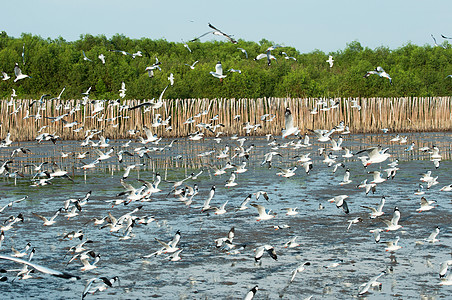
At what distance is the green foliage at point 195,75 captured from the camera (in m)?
45.1

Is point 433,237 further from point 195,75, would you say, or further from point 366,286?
point 195,75

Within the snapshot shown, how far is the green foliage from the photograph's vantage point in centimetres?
4512

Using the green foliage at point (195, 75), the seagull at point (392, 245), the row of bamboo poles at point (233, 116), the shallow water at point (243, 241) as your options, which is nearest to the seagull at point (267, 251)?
the shallow water at point (243, 241)

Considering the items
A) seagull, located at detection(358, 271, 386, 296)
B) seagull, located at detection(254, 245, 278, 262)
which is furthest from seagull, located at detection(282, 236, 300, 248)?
seagull, located at detection(358, 271, 386, 296)

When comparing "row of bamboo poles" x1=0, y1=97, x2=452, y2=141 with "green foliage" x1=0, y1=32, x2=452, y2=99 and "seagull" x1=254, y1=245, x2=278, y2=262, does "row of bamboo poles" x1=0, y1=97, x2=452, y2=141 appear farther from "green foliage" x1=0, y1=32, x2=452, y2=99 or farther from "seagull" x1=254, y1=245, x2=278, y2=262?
"seagull" x1=254, y1=245, x2=278, y2=262

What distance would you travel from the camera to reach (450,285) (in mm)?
9172

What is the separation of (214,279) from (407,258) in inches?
134

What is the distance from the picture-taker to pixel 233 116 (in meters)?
37.5

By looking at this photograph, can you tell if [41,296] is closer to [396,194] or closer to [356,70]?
[396,194]

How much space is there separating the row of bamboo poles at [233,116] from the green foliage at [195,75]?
532 cm

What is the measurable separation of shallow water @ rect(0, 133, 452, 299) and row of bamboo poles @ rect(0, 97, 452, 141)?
13.5 m

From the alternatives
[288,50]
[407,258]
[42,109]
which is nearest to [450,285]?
[407,258]

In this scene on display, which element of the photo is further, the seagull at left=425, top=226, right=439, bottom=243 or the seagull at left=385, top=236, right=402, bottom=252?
the seagull at left=425, top=226, right=439, bottom=243

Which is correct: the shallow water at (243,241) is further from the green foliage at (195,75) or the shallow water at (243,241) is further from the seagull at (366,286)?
the green foliage at (195,75)
